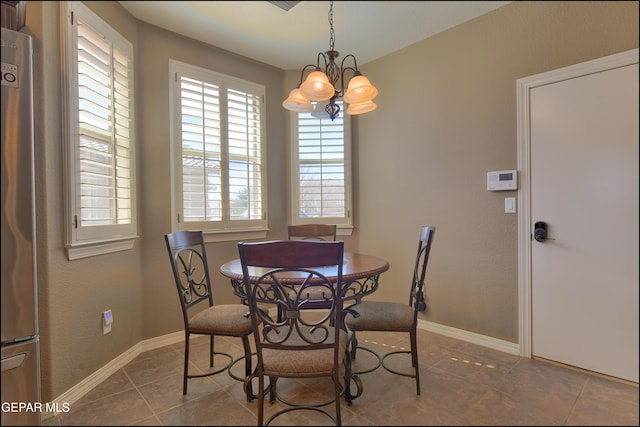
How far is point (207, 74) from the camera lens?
7.49 feet

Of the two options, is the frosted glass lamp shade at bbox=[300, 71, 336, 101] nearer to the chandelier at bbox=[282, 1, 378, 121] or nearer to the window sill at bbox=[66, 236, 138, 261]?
the chandelier at bbox=[282, 1, 378, 121]

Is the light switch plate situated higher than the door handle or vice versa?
the light switch plate

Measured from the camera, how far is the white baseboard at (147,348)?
1093mm

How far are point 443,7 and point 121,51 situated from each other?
1.28m

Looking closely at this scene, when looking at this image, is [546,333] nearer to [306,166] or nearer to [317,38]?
[317,38]

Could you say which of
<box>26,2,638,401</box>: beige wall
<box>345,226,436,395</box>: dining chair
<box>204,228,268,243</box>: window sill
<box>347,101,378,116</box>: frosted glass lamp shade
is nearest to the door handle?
<box>26,2,638,401</box>: beige wall

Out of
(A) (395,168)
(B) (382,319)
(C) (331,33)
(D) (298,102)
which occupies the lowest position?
(B) (382,319)

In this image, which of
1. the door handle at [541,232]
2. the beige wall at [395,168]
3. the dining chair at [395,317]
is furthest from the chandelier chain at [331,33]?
the door handle at [541,232]

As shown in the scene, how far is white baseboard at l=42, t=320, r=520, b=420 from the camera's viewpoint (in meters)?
1.09

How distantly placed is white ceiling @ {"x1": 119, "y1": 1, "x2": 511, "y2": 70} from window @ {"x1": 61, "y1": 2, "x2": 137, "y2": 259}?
179 mm

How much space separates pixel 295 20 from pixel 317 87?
1.65ft

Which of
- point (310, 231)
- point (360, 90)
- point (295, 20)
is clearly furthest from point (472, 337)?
point (295, 20)

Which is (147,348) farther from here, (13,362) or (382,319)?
(382,319)

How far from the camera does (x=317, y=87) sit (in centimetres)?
169
